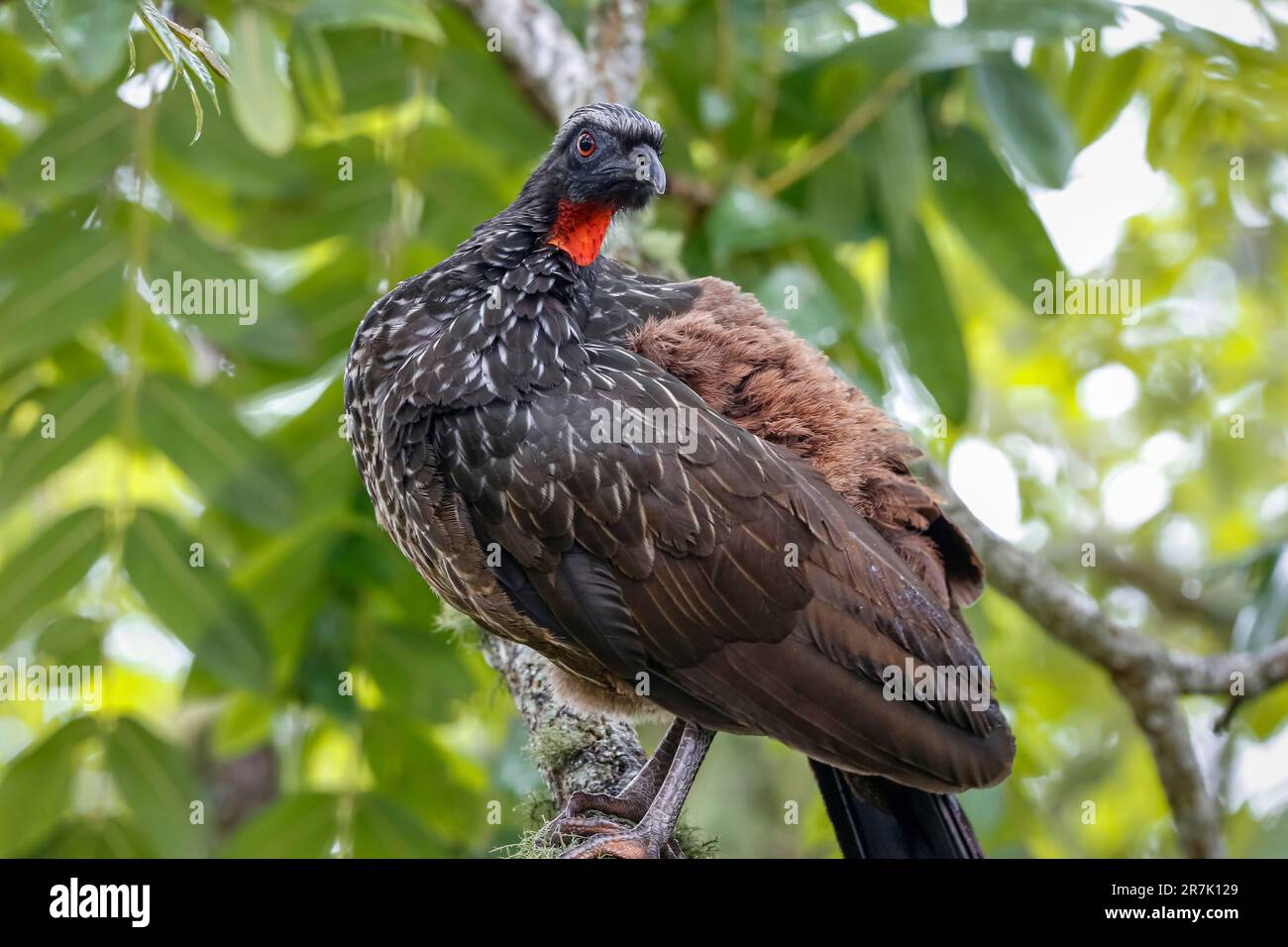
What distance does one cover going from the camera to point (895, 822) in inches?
123

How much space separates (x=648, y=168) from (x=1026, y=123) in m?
1.40

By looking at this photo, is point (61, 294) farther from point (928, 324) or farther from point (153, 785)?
point (928, 324)

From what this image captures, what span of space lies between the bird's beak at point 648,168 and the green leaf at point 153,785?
198 centimetres

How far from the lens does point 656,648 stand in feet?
9.22

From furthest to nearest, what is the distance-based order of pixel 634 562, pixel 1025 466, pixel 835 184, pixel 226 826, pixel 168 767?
pixel 226 826
pixel 1025 466
pixel 835 184
pixel 168 767
pixel 634 562

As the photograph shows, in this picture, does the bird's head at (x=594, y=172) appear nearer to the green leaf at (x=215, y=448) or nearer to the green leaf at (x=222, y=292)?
the green leaf at (x=222, y=292)

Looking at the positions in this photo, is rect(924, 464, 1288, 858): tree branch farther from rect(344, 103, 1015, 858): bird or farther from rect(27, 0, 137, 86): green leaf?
rect(27, 0, 137, 86): green leaf

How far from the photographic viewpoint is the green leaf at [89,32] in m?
2.09

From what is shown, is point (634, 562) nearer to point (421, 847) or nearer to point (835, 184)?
point (421, 847)

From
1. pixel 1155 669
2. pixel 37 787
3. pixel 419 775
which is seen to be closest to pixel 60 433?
pixel 37 787

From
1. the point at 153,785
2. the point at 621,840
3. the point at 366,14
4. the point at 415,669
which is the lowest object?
the point at 621,840

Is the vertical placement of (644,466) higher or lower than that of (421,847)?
higher
